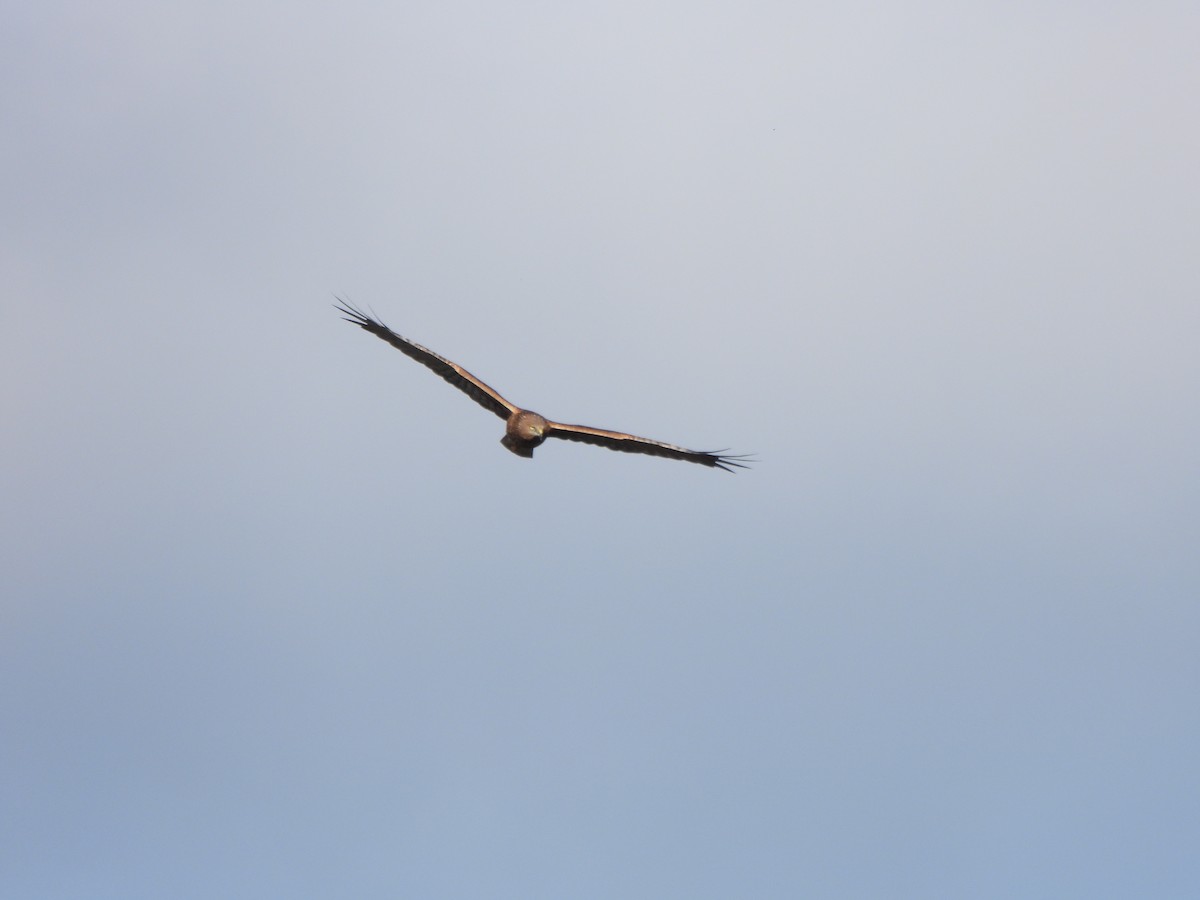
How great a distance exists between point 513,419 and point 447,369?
223cm

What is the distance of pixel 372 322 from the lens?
34.7 meters

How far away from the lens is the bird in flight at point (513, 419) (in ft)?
110

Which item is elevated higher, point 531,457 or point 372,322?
point 372,322

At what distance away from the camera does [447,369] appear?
112 feet

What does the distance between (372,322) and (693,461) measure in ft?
30.9

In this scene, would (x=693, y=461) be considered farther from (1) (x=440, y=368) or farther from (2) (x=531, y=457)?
(1) (x=440, y=368)

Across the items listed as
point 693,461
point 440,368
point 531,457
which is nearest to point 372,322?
point 440,368

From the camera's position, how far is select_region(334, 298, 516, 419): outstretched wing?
33.8m

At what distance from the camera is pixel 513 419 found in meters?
33.5

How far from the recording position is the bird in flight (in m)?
33.4

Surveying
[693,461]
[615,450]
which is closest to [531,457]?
[615,450]

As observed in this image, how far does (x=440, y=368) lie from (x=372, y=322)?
88.2 inches

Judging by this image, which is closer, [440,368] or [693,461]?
[440,368]

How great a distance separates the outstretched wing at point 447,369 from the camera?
33844 millimetres
